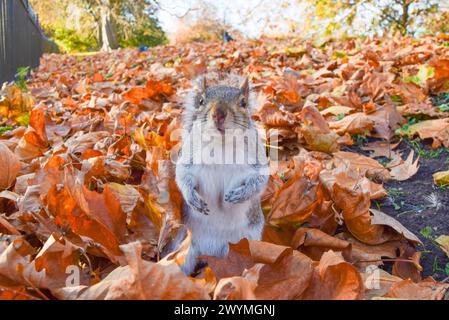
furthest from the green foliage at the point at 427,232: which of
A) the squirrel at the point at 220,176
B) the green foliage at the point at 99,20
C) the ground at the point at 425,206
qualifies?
the green foliage at the point at 99,20

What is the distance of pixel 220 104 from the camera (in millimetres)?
1717

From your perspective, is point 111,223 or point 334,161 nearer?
point 111,223

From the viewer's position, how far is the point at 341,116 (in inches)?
125

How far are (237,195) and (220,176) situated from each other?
0.13 m

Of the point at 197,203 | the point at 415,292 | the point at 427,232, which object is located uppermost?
the point at 197,203

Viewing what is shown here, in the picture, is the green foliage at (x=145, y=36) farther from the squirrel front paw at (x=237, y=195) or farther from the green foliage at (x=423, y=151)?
the squirrel front paw at (x=237, y=195)

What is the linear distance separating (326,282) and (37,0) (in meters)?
25.3

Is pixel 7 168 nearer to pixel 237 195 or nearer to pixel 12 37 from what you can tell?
pixel 237 195

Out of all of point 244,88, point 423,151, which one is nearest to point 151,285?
point 244,88

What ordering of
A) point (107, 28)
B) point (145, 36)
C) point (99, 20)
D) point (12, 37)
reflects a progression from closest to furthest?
point (12, 37), point (107, 28), point (99, 20), point (145, 36)

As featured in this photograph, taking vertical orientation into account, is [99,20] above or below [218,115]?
above

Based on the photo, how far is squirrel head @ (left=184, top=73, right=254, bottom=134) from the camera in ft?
5.56

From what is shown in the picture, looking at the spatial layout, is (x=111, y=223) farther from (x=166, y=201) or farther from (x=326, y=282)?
(x=326, y=282)

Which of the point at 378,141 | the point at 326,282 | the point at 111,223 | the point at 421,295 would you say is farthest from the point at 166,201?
the point at 378,141
